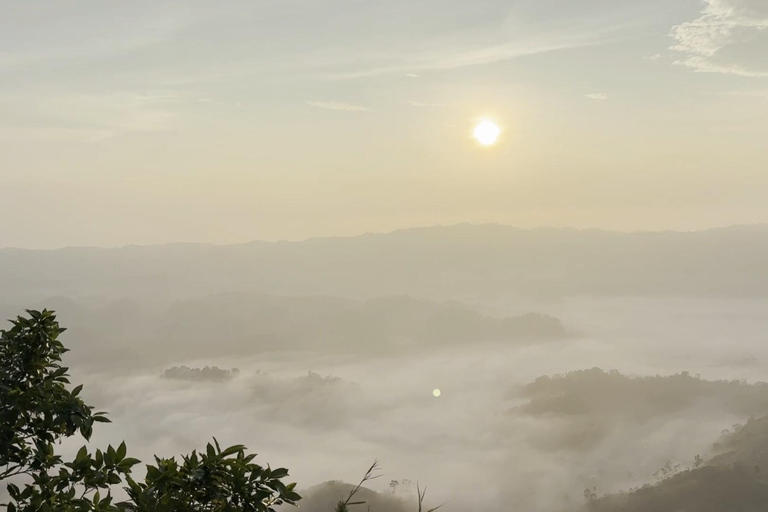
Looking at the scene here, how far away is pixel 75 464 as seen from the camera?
10133 millimetres

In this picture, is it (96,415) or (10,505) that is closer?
(10,505)

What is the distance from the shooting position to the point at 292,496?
854 centimetres

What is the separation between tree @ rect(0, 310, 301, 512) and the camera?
29.2 feet

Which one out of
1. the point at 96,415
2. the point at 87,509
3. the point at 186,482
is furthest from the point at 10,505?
the point at 186,482

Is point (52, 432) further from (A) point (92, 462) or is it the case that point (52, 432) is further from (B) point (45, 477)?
(A) point (92, 462)

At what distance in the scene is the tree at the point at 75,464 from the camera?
891 cm

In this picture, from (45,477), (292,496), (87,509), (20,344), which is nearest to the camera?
(292,496)

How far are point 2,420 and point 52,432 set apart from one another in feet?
2.71

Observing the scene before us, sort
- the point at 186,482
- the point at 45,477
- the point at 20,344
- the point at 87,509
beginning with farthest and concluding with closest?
the point at 20,344 → the point at 45,477 → the point at 87,509 → the point at 186,482

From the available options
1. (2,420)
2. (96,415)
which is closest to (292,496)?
(96,415)

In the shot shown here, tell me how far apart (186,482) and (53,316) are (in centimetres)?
492

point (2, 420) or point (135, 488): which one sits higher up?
point (2, 420)

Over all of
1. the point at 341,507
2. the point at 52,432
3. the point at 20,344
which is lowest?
the point at 341,507

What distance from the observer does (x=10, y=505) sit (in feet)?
31.9
